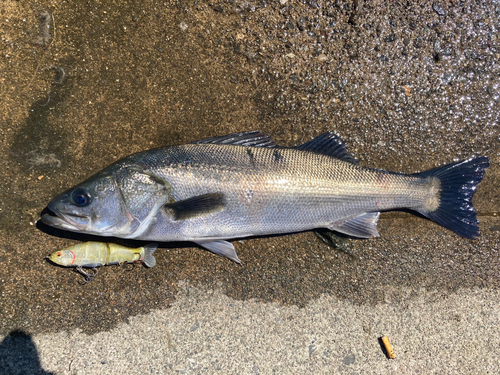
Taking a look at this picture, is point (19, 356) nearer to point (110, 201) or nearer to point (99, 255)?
point (99, 255)

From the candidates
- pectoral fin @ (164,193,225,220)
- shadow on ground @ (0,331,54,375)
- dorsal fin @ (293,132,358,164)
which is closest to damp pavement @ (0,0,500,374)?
shadow on ground @ (0,331,54,375)

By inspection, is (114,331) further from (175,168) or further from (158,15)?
(158,15)

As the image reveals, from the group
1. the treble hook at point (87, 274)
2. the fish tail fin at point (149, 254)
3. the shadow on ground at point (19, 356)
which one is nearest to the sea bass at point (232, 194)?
the fish tail fin at point (149, 254)

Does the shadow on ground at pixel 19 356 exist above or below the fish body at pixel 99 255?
below

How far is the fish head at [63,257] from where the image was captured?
2.71 meters

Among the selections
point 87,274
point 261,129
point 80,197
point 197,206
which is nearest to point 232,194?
point 197,206

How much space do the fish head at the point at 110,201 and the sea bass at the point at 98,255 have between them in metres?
0.36

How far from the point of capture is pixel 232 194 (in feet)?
8.28

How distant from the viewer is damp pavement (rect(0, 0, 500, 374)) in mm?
2793

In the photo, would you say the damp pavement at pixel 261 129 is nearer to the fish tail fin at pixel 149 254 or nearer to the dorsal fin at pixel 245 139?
the fish tail fin at pixel 149 254

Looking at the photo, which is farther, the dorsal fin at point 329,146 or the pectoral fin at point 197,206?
the dorsal fin at point 329,146

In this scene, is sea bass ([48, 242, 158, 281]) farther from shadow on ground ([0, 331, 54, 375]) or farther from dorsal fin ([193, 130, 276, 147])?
dorsal fin ([193, 130, 276, 147])

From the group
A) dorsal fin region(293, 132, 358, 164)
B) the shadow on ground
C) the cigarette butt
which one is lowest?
the shadow on ground

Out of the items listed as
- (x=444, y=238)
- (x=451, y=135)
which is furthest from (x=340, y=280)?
(x=451, y=135)
